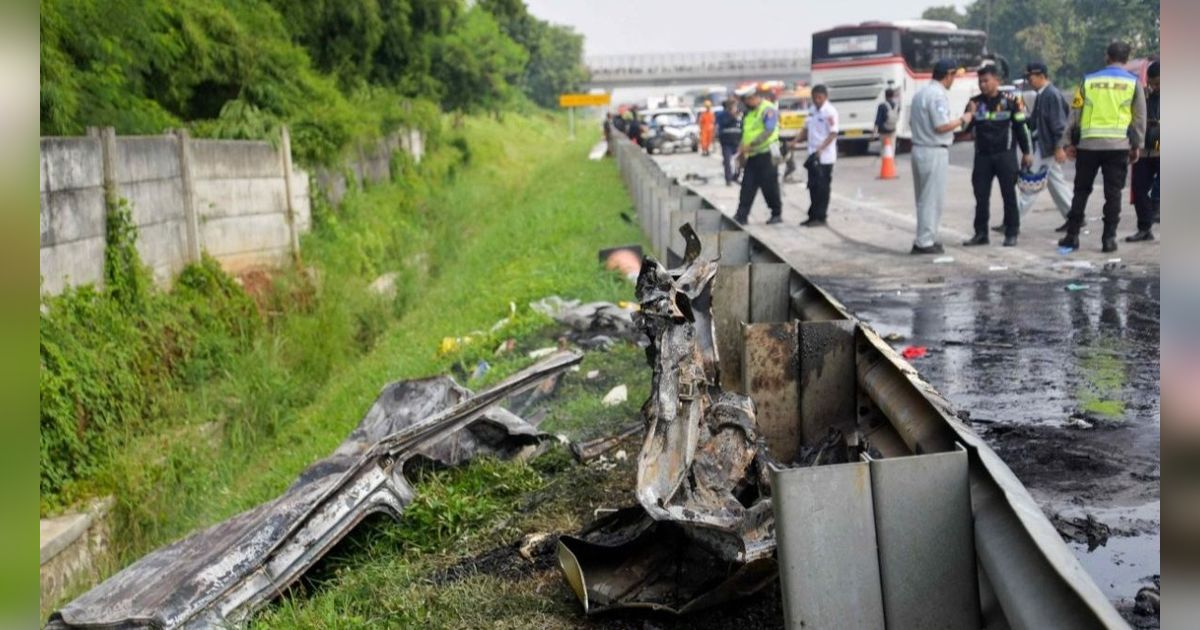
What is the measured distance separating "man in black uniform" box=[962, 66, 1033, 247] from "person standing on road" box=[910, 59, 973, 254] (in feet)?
0.73

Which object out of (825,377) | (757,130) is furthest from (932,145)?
(825,377)

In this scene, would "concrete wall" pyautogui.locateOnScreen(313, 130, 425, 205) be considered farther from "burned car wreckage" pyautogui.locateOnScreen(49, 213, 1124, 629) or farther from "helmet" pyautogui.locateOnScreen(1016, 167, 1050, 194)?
"burned car wreckage" pyautogui.locateOnScreen(49, 213, 1124, 629)

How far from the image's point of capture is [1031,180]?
44.3 feet

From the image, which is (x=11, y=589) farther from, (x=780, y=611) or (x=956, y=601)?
(x=780, y=611)

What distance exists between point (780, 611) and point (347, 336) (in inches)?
502

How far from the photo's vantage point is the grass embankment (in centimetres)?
948

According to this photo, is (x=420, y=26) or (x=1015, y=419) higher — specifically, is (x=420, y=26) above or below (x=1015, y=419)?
above

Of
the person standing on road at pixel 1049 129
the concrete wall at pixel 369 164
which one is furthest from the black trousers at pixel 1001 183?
the concrete wall at pixel 369 164

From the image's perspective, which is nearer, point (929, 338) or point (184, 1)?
point (929, 338)

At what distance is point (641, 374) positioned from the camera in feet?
26.7

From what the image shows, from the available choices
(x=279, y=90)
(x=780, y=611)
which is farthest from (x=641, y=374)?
(x=279, y=90)

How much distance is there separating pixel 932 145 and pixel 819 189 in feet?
13.0

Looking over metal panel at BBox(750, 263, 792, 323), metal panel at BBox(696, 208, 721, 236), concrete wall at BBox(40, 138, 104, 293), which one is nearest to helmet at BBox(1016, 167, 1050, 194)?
metal panel at BBox(696, 208, 721, 236)

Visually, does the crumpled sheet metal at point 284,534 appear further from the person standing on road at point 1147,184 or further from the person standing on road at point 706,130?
the person standing on road at point 706,130
